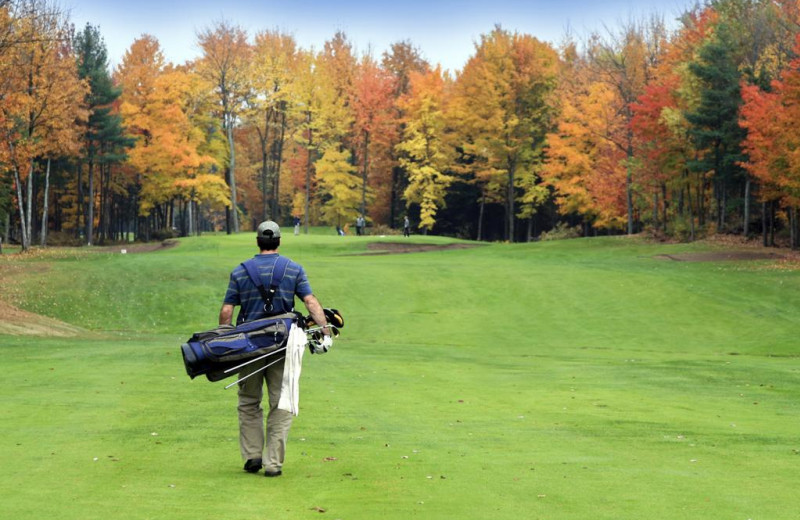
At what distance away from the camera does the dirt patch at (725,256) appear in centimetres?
4844

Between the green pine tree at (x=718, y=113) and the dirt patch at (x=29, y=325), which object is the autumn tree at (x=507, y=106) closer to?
the green pine tree at (x=718, y=113)

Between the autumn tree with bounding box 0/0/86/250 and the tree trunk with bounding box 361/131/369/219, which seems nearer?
the autumn tree with bounding box 0/0/86/250

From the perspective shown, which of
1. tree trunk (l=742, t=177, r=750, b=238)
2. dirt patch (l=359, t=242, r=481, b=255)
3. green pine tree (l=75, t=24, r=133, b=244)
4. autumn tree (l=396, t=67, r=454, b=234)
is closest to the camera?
tree trunk (l=742, t=177, r=750, b=238)

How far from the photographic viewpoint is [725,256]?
4966 centimetres

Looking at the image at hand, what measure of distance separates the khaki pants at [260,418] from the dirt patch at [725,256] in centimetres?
4172

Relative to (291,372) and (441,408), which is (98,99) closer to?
(441,408)

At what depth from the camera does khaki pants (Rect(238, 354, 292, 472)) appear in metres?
9.84

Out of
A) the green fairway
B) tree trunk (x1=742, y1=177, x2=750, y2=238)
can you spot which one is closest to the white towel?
the green fairway

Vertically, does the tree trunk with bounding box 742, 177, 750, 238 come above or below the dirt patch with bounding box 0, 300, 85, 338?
above

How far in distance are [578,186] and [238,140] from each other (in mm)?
41928

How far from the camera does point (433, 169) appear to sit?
84.9 m

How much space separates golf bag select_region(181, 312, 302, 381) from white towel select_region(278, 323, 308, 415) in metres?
0.09

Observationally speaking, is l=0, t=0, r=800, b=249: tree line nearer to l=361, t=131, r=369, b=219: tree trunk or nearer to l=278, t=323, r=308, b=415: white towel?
l=361, t=131, r=369, b=219: tree trunk

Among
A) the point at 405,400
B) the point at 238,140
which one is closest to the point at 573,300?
the point at 405,400
